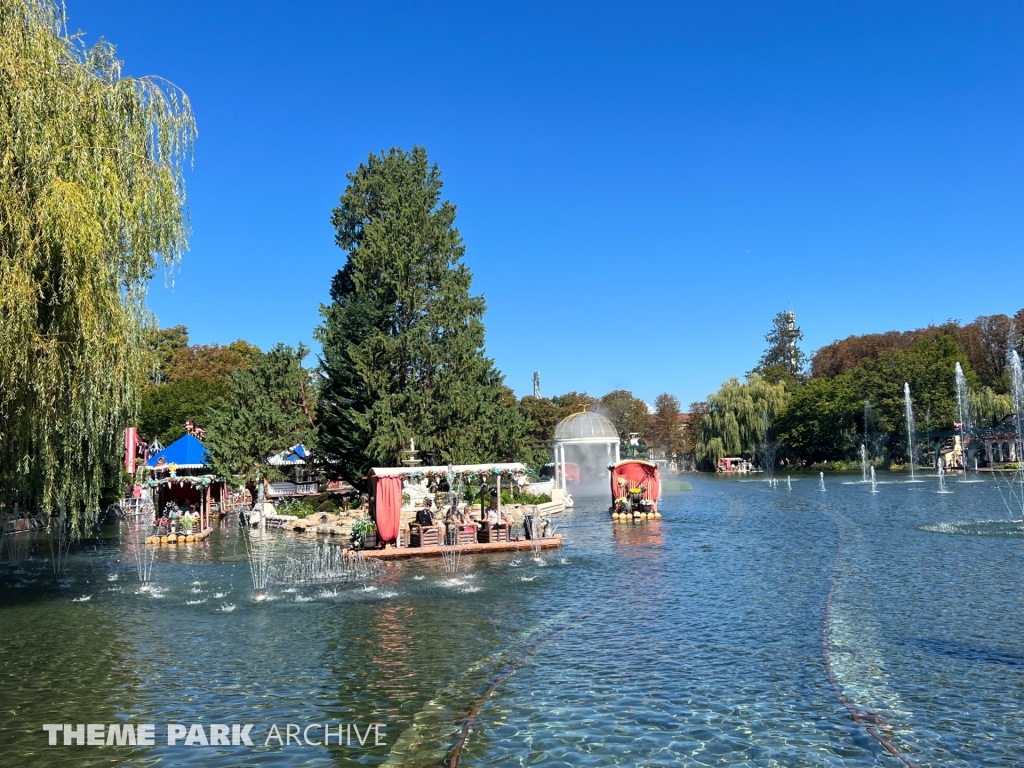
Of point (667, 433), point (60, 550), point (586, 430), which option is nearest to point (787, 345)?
point (667, 433)

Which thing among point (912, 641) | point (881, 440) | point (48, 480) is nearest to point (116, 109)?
point (48, 480)

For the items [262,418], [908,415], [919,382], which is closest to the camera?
[262,418]

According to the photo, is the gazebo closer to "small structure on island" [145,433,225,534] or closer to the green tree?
the green tree

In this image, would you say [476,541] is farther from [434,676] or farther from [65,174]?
[65,174]

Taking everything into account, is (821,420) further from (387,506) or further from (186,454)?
(387,506)

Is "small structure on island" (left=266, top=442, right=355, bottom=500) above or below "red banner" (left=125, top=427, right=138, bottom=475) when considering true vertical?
below

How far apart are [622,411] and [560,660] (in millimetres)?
92833

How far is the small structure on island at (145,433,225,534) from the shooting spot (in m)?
33.3

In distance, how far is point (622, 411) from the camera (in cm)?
10294

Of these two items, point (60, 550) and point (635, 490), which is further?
point (635, 490)

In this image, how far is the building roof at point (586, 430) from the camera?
53.3 m

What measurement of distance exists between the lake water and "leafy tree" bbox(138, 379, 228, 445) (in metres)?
36.8

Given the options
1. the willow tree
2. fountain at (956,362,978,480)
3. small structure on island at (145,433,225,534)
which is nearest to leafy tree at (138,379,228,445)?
small structure on island at (145,433,225,534)

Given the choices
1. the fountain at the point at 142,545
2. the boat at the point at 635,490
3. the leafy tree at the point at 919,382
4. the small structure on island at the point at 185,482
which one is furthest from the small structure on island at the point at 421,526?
the leafy tree at the point at 919,382
